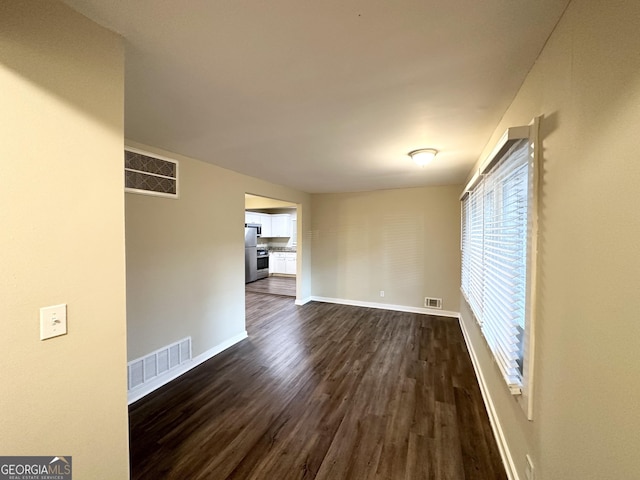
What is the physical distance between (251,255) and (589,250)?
760 centimetres

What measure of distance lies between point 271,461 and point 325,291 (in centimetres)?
404

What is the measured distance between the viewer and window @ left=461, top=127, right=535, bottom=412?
132 cm

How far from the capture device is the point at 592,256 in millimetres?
843

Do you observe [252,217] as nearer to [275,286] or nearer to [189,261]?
[275,286]

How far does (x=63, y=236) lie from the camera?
39.9 inches

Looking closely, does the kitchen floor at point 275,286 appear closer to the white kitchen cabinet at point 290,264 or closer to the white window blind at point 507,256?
the white kitchen cabinet at point 290,264

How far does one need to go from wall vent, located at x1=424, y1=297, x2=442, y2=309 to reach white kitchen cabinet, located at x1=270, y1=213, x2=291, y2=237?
5.40m

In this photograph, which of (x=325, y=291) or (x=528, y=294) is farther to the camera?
(x=325, y=291)

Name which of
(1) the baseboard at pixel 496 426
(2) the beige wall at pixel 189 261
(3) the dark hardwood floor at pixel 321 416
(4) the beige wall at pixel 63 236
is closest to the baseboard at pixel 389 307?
(3) the dark hardwood floor at pixel 321 416

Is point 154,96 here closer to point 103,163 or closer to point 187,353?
point 103,163

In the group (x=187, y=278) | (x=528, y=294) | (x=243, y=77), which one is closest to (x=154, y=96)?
(x=243, y=77)

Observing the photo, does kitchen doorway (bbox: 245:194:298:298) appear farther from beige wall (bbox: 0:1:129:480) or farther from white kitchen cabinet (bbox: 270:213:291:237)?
beige wall (bbox: 0:1:129:480)

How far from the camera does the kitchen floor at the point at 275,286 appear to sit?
263 inches

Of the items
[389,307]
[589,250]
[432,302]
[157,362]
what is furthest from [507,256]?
[389,307]
